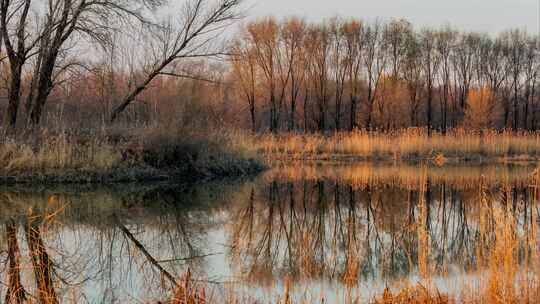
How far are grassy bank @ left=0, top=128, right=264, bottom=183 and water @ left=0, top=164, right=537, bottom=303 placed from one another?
1.17 m

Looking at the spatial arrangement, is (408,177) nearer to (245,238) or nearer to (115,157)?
(115,157)

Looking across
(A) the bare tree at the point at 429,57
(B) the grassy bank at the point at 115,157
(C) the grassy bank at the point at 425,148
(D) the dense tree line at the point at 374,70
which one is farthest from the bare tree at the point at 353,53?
(B) the grassy bank at the point at 115,157

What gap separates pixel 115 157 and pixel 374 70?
29.1m

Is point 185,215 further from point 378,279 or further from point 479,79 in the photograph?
point 479,79

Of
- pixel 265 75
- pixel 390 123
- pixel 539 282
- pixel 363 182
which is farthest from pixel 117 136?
pixel 390 123

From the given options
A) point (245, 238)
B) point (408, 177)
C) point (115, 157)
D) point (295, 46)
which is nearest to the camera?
point (245, 238)

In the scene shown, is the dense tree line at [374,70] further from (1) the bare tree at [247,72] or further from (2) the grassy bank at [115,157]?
(2) the grassy bank at [115,157]

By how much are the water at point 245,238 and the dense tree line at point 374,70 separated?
23.9 metres

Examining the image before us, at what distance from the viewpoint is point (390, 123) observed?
1547 inches

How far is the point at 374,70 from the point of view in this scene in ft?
134

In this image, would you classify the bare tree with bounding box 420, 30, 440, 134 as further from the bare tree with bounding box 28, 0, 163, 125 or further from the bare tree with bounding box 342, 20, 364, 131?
the bare tree with bounding box 28, 0, 163, 125

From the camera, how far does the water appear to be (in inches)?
197

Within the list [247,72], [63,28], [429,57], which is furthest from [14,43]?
[429,57]

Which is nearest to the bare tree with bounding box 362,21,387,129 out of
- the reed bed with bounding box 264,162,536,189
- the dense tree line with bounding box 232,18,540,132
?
the dense tree line with bounding box 232,18,540,132
